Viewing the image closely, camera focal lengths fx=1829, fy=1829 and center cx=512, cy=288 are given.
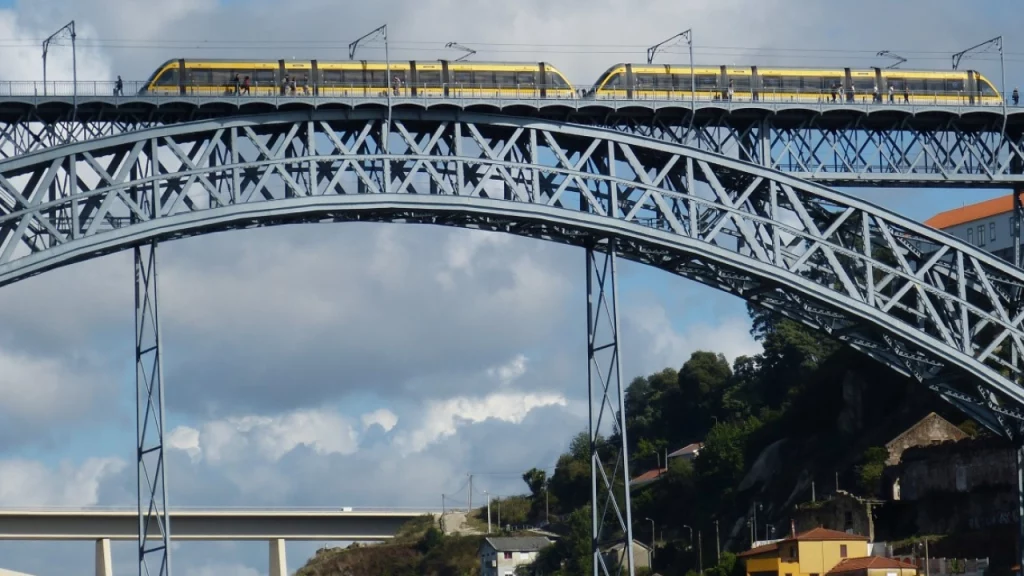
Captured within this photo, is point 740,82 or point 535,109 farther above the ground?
point 740,82

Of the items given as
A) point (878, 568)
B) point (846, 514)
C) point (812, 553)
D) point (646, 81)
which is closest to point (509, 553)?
point (846, 514)

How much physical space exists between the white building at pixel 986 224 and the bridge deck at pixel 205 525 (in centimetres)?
3523

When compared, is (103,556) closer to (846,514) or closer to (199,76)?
(846,514)

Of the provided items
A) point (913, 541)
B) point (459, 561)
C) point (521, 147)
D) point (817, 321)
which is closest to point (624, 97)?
point (521, 147)

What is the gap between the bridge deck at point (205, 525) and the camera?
90.0 metres

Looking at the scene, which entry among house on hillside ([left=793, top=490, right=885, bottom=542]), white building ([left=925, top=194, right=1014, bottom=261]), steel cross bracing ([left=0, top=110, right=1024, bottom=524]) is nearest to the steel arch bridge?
steel cross bracing ([left=0, top=110, right=1024, bottom=524])

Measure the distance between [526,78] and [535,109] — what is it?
228 cm

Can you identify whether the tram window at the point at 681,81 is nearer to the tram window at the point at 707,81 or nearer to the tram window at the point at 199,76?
the tram window at the point at 707,81

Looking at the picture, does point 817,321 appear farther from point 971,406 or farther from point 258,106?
point 258,106

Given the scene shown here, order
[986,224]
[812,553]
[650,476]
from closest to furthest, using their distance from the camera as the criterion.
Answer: [812,553]
[986,224]
[650,476]

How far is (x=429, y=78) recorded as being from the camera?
154 feet

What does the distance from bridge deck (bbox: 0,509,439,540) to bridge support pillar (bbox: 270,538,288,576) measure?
0.39m

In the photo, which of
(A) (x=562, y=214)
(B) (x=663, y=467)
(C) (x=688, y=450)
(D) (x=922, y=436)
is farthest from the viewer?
(B) (x=663, y=467)

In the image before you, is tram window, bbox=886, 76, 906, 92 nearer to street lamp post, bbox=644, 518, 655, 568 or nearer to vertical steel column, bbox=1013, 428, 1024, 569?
vertical steel column, bbox=1013, 428, 1024, 569
